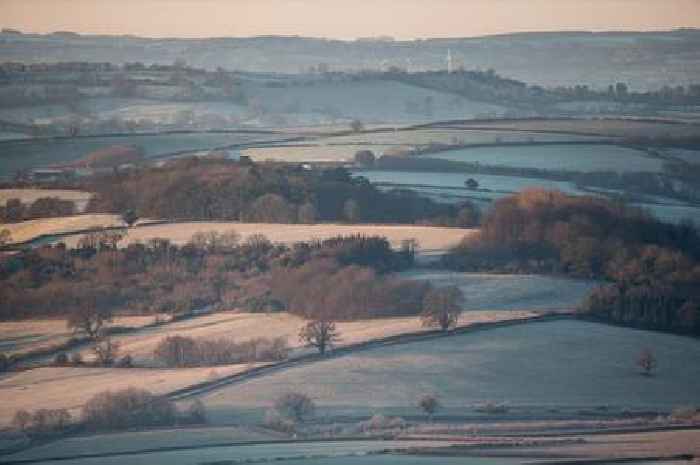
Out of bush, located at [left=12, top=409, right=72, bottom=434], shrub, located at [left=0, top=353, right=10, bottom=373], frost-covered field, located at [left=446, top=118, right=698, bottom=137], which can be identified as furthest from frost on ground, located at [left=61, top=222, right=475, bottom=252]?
frost-covered field, located at [left=446, top=118, right=698, bottom=137]

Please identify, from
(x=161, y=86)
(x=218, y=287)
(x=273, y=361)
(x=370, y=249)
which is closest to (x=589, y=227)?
(x=370, y=249)

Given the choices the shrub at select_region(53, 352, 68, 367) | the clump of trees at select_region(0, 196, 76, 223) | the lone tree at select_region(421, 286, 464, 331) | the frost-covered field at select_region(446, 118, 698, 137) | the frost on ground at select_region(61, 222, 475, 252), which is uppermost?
the frost-covered field at select_region(446, 118, 698, 137)

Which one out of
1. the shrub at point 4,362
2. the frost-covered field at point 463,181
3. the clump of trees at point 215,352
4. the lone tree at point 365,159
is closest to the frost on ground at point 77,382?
the shrub at point 4,362

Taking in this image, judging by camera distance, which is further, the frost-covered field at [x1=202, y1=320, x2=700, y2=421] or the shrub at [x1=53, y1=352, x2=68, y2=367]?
the shrub at [x1=53, y1=352, x2=68, y2=367]

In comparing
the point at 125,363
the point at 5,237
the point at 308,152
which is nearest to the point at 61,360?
the point at 125,363

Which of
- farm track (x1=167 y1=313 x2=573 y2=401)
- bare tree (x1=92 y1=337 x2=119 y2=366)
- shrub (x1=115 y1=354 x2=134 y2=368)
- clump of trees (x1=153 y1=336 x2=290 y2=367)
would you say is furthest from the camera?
bare tree (x1=92 y1=337 x2=119 y2=366)

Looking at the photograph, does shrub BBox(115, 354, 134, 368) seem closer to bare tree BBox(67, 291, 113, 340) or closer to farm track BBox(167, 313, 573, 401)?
bare tree BBox(67, 291, 113, 340)
